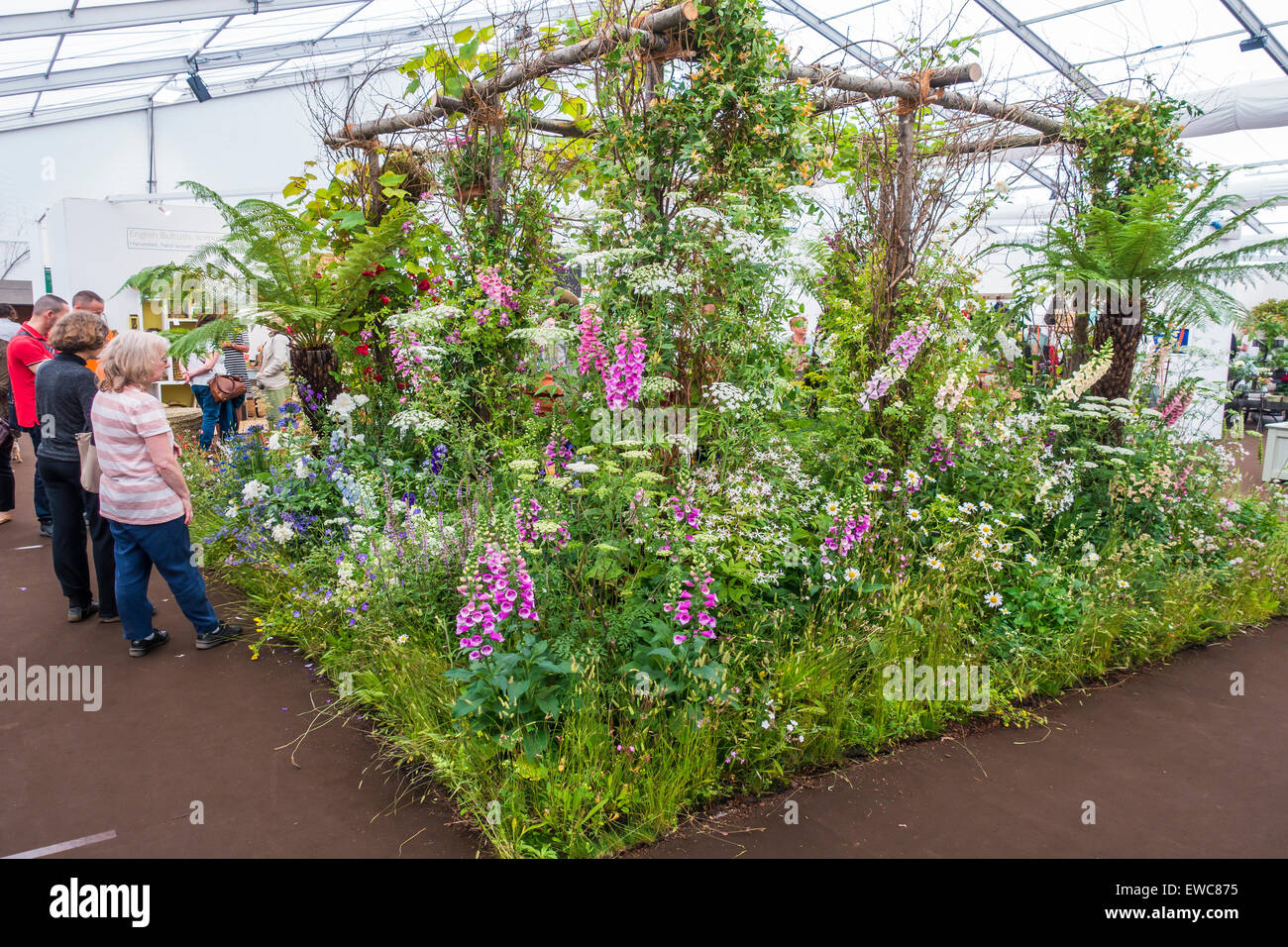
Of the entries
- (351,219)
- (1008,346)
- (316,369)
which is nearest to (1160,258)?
(1008,346)

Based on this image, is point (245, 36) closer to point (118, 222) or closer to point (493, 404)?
point (118, 222)

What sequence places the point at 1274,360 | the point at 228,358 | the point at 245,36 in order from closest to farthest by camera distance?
the point at 228,358, the point at 1274,360, the point at 245,36

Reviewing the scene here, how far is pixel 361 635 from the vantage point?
3.46m

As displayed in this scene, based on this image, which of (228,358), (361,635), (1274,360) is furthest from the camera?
(1274,360)

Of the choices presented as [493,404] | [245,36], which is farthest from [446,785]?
[245,36]

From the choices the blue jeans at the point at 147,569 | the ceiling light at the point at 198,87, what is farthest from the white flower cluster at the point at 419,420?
the ceiling light at the point at 198,87

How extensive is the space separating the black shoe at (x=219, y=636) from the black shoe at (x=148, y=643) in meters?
0.21

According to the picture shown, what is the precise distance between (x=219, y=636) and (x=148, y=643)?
318 millimetres

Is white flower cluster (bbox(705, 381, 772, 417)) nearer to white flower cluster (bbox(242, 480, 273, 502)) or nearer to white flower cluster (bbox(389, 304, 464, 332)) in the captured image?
white flower cluster (bbox(389, 304, 464, 332))

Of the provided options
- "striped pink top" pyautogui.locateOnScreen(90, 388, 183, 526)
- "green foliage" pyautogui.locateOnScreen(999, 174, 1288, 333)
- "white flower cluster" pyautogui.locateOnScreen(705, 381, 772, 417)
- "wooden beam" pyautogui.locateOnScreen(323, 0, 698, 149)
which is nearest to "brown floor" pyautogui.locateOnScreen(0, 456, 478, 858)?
"striped pink top" pyautogui.locateOnScreen(90, 388, 183, 526)

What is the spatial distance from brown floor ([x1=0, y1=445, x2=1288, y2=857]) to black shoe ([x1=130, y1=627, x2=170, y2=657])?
2.9 inches

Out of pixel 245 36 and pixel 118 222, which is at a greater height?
pixel 245 36

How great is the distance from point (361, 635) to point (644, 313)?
1.96 metres
